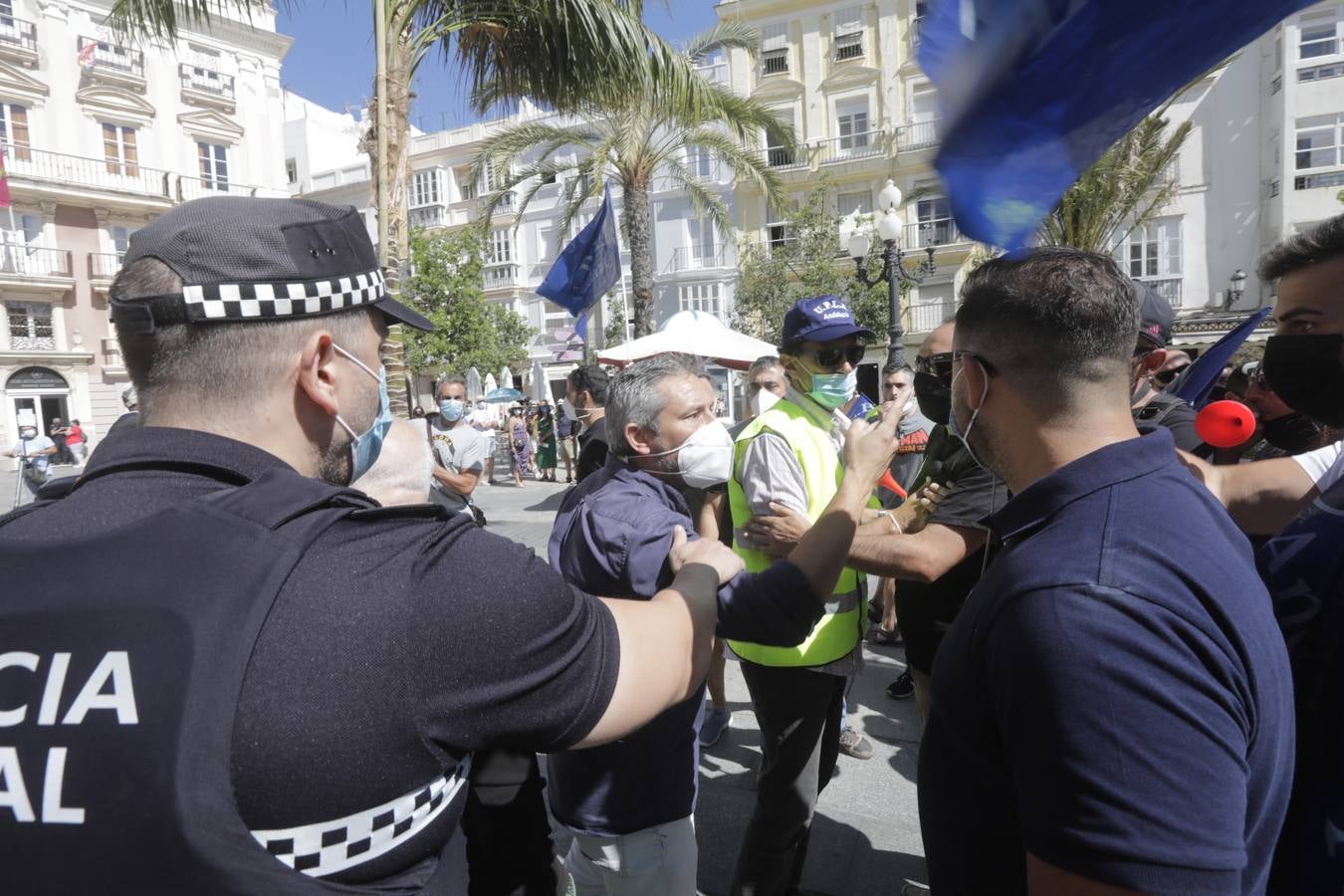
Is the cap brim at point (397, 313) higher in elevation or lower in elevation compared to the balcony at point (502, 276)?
lower

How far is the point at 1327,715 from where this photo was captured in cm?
124

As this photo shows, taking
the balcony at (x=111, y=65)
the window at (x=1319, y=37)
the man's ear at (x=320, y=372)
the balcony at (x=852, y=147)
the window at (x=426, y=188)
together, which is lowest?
the man's ear at (x=320, y=372)

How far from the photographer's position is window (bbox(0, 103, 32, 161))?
91.2ft

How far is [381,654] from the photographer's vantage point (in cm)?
88

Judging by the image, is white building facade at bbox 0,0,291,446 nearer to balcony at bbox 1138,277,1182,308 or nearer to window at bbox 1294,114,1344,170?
balcony at bbox 1138,277,1182,308

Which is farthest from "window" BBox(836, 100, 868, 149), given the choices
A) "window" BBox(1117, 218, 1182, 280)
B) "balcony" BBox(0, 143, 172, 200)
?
"balcony" BBox(0, 143, 172, 200)

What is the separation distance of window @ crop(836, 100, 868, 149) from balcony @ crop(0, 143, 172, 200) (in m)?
27.3

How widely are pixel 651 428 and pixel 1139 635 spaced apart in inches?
56.8

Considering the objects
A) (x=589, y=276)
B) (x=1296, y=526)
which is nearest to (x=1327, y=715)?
(x=1296, y=526)

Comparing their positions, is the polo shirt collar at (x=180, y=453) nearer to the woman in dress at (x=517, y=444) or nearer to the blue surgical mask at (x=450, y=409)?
the blue surgical mask at (x=450, y=409)

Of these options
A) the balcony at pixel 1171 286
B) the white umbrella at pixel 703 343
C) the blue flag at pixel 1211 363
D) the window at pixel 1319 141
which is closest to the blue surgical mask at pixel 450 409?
the white umbrella at pixel 703 343

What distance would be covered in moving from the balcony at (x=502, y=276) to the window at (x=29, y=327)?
16.8 m

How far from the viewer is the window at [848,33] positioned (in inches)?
1070

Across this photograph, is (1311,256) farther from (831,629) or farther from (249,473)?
(249,473)
